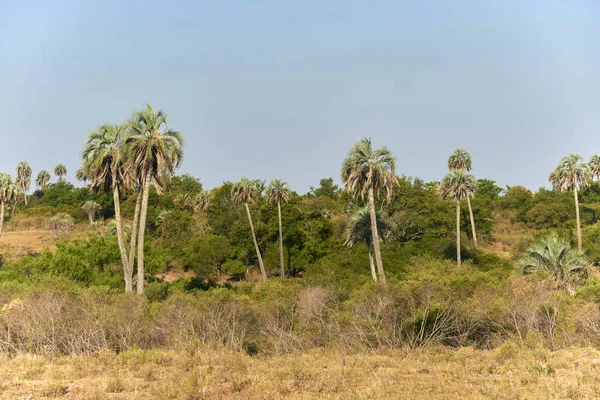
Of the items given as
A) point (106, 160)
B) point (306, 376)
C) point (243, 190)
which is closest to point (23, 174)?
point (243, 190)

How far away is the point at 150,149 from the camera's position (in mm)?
24516

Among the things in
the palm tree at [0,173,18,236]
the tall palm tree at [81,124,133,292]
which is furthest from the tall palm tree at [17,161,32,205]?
the tall palm tree at [81,124,133,292]

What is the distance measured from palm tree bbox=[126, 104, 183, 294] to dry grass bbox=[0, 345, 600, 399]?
1058 cm

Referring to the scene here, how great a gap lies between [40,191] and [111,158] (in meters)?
90.0

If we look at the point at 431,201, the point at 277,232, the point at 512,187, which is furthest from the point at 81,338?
the point at 512,187

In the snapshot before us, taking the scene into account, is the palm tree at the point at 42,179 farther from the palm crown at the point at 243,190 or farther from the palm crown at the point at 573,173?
the palm crown at the point at 573,173

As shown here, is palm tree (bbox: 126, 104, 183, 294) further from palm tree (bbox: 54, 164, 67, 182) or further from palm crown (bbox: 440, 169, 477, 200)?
palm tree (bbox: 54, 164, 67, 182)

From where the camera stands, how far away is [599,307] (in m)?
17.8

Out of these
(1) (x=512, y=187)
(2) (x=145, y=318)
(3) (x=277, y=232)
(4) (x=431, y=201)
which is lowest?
(2) (x=145, y=318)

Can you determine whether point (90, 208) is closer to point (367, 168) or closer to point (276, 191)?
point (276, 191)

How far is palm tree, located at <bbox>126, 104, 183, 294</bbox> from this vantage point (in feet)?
80.6

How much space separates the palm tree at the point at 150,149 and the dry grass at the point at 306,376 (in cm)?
1058

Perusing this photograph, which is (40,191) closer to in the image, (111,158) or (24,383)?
(111,158)

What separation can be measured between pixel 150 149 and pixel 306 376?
1654cm
